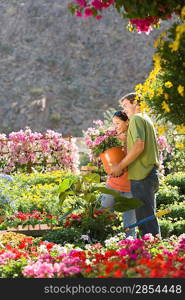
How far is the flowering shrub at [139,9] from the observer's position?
14.9 ft

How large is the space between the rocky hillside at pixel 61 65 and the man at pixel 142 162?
44057 mm

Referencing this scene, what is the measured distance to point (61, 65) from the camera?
57781 mm

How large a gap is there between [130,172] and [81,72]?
51.6 m

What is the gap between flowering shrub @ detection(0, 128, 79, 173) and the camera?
53.0 feet

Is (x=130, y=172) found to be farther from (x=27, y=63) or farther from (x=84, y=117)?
(x=27, y=63)

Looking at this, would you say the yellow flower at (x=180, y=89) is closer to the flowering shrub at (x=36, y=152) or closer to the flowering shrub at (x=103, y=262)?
the flowering shrub at (x=103, y=262)

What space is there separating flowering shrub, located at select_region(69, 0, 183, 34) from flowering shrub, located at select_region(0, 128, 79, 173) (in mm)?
11273

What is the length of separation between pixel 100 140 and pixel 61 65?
43.6 meters

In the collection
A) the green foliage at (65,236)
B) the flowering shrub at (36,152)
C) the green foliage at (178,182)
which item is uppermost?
the flowering shrub at (36,152)

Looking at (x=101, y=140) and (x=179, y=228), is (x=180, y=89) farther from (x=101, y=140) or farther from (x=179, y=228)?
(x=101, y=140)

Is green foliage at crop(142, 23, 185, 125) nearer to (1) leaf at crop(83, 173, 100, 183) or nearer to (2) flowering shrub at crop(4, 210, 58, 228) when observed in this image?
(1) leaf at crop(83, 173, 100, 183)

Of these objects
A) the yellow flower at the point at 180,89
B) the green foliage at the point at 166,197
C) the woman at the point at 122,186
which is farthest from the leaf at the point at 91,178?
the green foliage at the point at 166,197

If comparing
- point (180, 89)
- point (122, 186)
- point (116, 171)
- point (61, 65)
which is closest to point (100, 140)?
point (122, 186)

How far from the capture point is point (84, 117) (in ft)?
171
